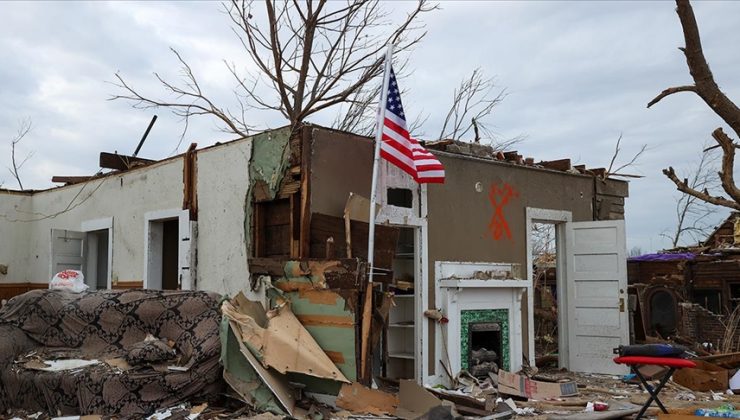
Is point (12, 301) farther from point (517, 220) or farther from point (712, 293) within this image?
point (712, 293)

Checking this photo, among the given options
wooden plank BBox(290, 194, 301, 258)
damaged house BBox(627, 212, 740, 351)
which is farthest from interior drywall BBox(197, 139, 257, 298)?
damaged house BBox(627, 212, 740, 351)

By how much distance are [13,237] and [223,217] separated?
600cm

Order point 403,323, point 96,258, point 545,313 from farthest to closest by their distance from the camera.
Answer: point 545,313
point 96,258
point 403,323

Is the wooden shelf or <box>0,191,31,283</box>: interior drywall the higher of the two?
<box>0,191,31,283</box>: interior drywall

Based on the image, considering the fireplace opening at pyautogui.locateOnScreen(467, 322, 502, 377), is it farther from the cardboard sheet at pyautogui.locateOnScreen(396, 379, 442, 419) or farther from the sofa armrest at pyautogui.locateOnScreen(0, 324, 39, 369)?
the sofa armrest at pyautogui.locateOnScreen(0, 324, 39, 369)

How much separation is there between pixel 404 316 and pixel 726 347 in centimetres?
586

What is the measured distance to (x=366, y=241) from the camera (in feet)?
25.7

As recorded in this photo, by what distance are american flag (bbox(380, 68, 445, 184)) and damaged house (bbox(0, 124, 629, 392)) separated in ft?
1.36

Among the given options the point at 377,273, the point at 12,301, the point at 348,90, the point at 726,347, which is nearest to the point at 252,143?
the point at 377,273

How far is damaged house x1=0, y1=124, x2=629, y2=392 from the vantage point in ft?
25.0

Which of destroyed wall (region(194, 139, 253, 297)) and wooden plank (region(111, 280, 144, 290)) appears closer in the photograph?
destroyed wall (region(194, 139, 253, 297))

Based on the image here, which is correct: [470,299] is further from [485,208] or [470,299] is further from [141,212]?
[141,212]

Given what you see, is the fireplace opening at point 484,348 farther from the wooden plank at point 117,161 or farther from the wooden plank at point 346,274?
the wooden plank at point 117,161

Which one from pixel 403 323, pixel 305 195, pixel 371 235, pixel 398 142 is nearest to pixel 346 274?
pixel 371 235
